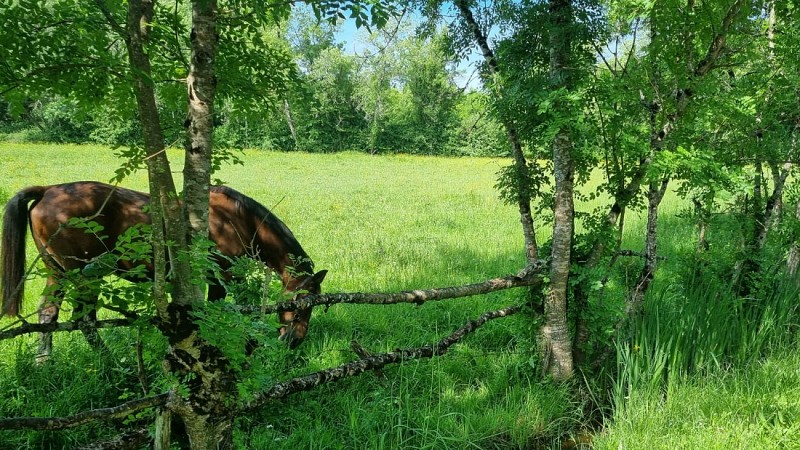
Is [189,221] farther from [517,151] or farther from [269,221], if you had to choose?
[517,151]

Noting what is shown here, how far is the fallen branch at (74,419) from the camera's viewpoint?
6.52ft

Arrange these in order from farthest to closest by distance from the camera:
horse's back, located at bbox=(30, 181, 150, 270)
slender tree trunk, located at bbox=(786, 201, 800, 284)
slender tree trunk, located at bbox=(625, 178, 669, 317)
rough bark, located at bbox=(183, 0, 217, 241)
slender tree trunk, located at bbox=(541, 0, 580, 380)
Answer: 1. slender tree trunk, located at bbox=(786, 201, 800, 284)
2. horse's back, located at bbox=(30, 181, 150, 270)
3. slender tree trunk, located at bbox=(625, 178, 669, 317)
4. slender tree trunk, located at bbox=(541, 0, 580, 380)
5. rough bark, located at bbox=(183, 0, 217, 241)

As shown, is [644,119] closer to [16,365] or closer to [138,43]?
[138,43]

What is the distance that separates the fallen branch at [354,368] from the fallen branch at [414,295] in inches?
15.8

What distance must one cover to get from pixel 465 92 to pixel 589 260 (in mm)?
1867

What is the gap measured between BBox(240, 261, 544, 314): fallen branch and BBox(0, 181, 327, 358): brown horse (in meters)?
0.64

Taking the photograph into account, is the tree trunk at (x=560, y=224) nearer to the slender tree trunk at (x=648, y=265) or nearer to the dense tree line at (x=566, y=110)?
the dense tree line at (x=566, y=110)

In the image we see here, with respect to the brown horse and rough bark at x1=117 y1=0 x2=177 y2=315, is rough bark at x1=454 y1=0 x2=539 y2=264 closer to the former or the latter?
the brown horse

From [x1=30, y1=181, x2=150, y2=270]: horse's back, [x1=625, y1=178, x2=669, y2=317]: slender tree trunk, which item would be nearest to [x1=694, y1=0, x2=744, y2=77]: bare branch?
[x1=625, y1=178, x2=669, y2=317]: slender tree trunk

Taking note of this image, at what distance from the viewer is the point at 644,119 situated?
385 cm

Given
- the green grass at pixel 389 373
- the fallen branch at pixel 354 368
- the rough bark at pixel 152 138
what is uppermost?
the rough bark at pixel 152 138

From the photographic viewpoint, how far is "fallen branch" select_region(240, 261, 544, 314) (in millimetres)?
2848

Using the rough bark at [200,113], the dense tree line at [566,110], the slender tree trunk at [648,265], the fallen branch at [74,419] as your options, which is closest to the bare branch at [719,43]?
the dense tree line at [566,110]

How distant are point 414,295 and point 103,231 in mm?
3427
